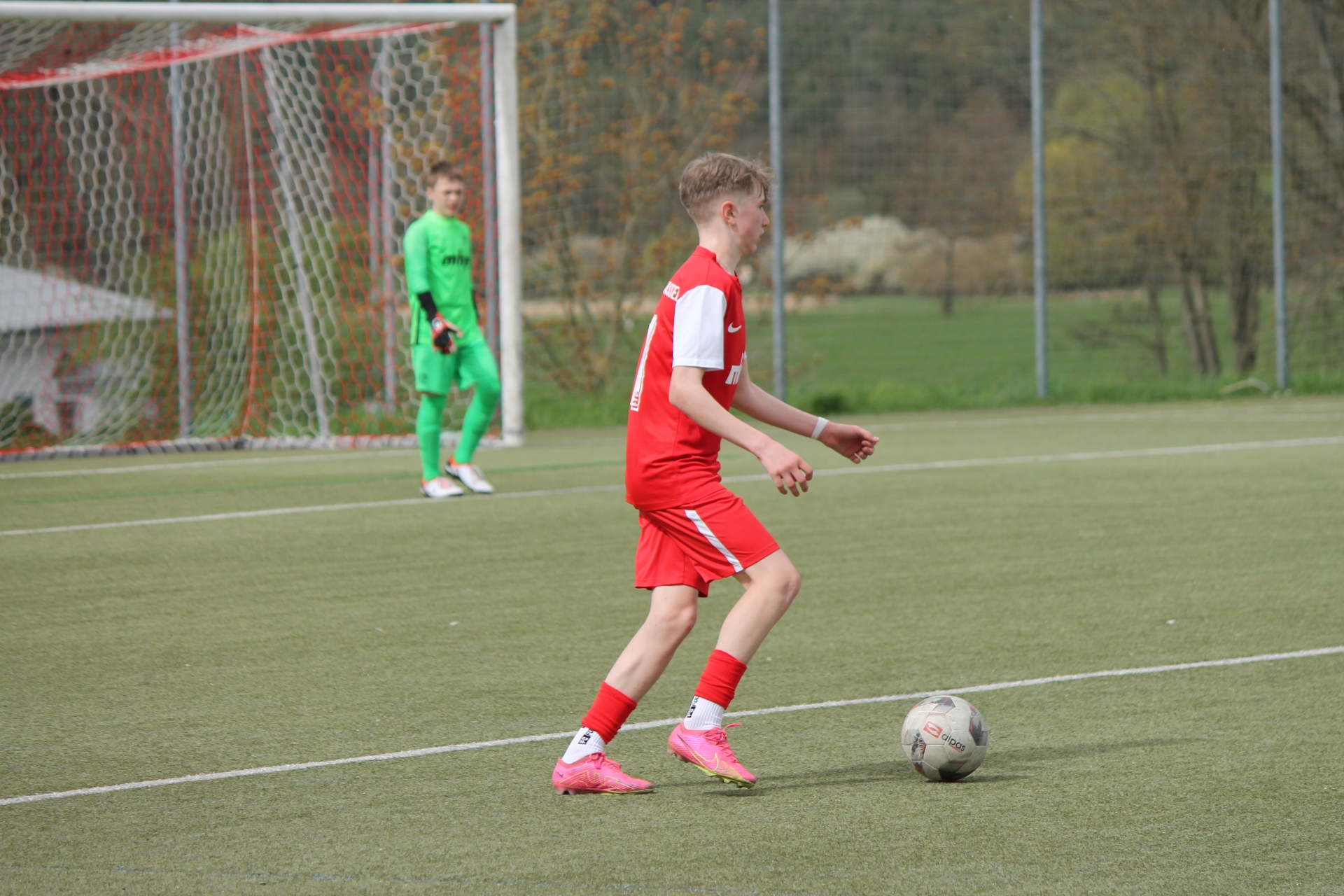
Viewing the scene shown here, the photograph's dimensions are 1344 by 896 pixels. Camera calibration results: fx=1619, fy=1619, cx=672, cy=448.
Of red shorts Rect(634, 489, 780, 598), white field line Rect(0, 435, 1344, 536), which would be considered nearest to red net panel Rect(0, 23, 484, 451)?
white field line Rect(0, 435, 1344, 536)

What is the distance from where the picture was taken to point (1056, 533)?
26.3 feet

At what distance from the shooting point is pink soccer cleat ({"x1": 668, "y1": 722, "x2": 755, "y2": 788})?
379cm

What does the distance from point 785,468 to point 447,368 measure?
659cm

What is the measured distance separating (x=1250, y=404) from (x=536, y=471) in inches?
340

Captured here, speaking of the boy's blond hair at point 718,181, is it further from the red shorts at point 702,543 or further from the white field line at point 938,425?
the white field line at point 938,425

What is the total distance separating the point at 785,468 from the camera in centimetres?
370

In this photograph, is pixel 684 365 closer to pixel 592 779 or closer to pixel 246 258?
pixel 592 779

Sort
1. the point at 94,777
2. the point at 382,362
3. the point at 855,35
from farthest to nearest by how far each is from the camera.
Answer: the point at 855,35 < the point at 382,362 < the point at 94,777

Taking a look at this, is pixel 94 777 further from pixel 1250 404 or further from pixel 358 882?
pixel 1250 404

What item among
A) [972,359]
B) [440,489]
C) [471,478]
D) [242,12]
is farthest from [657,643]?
[972,359]

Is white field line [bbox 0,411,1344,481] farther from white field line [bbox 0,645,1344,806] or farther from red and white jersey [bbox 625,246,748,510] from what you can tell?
red and white jersey [bbox 625,246,748,510]

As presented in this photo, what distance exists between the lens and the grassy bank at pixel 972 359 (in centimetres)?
1598

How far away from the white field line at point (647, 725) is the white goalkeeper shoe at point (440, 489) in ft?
17.2

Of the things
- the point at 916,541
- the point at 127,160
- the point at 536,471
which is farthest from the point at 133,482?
the point at 916,541
